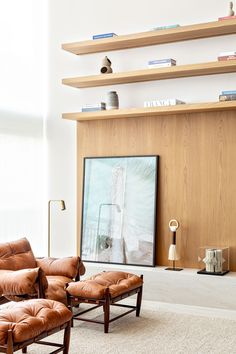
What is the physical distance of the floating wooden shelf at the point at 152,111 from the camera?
5.39 meters

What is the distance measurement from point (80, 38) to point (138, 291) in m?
3.24

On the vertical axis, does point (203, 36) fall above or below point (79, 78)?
above

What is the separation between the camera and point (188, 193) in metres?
5.86

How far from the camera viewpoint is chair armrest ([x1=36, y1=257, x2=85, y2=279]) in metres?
5.03

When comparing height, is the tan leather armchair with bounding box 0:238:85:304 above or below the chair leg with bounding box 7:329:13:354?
above

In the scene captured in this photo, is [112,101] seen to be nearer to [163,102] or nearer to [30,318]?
[163,102]

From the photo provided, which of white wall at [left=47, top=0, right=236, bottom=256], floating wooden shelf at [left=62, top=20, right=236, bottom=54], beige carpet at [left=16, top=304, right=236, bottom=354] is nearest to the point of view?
A: beige carpet at [left=16, top=304, right=236, bottom=354]

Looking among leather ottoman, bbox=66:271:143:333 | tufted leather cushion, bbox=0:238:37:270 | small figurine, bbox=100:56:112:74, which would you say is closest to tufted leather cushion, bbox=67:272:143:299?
leather ottoman, bbox=66:271:143:333

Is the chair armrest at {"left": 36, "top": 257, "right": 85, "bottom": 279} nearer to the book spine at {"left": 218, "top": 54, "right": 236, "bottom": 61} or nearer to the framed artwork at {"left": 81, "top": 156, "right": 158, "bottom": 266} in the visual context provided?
the framed artwork at {"left": 81, "top": 156, "right": 158, "bottom": 266}

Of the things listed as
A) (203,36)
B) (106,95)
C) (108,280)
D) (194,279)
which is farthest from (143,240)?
(203,36)

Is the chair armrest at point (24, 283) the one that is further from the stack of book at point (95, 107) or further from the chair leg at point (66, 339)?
the stack of book at point (95, 107)

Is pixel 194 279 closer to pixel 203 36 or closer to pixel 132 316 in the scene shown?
pixel 132 316

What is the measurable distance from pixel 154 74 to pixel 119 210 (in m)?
1.58

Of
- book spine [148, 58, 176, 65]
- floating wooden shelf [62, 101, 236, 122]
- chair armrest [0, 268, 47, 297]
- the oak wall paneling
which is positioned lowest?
chair armrest [0, 268, 47, 297]
